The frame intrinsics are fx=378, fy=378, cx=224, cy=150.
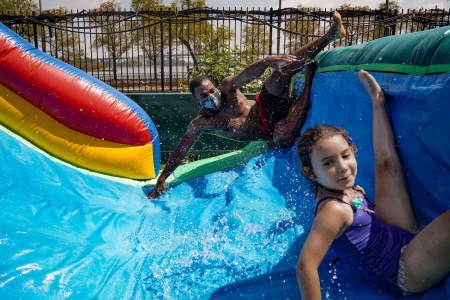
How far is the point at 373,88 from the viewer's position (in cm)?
185

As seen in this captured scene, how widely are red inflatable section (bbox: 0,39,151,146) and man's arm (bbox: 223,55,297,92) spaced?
106cm

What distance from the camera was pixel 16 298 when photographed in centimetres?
175

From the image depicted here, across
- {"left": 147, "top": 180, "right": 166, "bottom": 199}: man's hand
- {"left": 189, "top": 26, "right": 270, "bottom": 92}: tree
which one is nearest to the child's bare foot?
{"left": 147, "top": 180, "right": 166, "bottom": 199}: man's hand

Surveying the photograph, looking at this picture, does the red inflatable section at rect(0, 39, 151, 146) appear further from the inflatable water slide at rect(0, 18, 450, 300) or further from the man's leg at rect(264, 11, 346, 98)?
the man's leg at rect(264, 11, 346, 98)

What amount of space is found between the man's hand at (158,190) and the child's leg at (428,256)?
2.46m

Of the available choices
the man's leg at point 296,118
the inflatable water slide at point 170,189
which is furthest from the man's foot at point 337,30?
the man's leg at point 296,118

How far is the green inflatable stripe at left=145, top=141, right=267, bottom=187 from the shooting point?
12.6ft

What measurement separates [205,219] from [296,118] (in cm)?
118

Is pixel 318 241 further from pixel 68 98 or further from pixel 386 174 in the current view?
pixel 68 98

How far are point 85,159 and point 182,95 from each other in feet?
7.73

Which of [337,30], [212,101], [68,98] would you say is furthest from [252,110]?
[68,98]

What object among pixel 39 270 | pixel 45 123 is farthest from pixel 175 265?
pixel 45 123

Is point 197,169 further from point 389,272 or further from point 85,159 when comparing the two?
point 389,272

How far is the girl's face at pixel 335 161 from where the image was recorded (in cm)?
145
